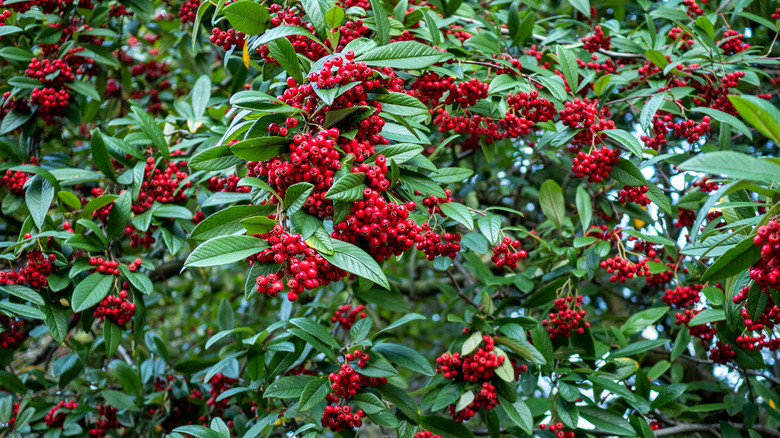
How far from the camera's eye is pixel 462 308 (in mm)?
6062

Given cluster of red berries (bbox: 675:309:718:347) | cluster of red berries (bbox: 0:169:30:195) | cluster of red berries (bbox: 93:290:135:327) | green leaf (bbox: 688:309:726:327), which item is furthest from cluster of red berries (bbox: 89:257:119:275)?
cluster of red berries (bbox: 675:309:718:347)

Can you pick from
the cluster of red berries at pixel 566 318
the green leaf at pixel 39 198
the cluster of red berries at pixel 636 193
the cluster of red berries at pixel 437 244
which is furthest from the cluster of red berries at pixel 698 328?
the green leaf at pixel 39 198

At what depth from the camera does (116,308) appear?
3146mm

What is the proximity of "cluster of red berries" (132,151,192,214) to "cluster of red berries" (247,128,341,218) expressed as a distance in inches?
57.6

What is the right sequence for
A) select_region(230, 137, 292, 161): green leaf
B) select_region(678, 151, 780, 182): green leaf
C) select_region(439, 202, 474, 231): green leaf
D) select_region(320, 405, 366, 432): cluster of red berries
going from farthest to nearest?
select_region(320, 405, 366, 432): cluster of red berries
select_region(439, 202, 474, 231): green leaf
select_region(230, 137, 292, 161): green leaf
select_region(678, 151, 780, 182): green leaf

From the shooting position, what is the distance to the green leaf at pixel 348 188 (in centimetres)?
192

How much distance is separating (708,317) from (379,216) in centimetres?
218

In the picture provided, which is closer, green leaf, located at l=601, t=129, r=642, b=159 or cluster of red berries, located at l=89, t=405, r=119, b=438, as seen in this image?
green leaf, located at l=601, t=129, r=642, b=159

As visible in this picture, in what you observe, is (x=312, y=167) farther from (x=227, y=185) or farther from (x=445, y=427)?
(x=445, y=427)

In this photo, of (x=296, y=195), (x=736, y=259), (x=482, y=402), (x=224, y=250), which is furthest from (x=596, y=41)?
(x=224, y=250)

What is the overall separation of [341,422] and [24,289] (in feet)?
6.07

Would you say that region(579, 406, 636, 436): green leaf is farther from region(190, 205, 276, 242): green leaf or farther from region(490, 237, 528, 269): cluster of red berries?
region(190, 205, 276, 242): green leaf

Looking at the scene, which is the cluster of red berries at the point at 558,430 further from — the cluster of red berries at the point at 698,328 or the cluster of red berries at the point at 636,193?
the cluster of red berries at the point at 636,193

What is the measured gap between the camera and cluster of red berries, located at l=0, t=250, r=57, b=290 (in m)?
2.99
